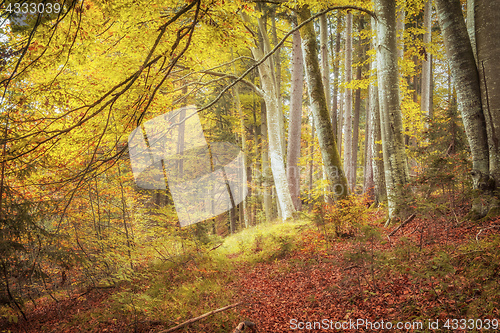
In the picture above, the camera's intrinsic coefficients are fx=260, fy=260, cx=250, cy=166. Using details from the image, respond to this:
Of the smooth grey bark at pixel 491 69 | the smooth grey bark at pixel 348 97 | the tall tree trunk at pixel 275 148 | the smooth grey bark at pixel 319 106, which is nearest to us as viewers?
the smooth grey bark at pixel 491 69

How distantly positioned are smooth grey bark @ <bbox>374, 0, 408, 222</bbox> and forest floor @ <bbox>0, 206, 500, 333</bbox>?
1171mm

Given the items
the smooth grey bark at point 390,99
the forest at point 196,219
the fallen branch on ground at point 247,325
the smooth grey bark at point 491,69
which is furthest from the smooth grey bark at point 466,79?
the fallen branch on ground at point 247,325

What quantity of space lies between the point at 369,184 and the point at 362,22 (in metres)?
8.34

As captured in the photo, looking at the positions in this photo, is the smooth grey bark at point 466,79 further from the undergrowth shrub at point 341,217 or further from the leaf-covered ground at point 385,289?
the undergrowth shrub at point 341,217

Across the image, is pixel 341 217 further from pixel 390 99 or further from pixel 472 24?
pixel 472 24

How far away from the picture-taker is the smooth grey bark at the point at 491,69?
165 inches

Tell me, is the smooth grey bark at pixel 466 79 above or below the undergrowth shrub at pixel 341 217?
above

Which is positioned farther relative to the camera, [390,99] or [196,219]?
[196,219]

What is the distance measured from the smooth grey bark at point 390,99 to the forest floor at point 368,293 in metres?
1.17

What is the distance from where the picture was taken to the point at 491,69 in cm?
425

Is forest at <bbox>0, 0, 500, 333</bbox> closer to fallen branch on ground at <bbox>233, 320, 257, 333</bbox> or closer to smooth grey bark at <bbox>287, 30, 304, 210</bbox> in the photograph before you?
fallen branch on ground at <bbox>233, 320, 257, 333</bbox>

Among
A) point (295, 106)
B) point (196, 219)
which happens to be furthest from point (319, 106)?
point (196, 219)

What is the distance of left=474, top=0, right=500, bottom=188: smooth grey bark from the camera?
13.8 ft

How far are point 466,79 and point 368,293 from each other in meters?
4.06
